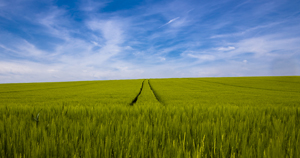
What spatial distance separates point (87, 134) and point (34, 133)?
1.77 feet

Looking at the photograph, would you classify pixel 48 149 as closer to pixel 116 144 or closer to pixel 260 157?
pixel 116 144

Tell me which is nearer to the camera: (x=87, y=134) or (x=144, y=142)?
(x=144, y=142)

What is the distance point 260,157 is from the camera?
982 mm

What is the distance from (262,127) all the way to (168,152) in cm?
172

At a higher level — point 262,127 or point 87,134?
point 87,134

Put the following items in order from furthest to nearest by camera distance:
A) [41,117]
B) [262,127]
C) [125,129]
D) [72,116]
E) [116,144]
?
[72,116] → [41,117] → [262,127] → [125,129] → [116,144]

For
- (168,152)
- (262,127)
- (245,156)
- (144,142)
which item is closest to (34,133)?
(144,142)

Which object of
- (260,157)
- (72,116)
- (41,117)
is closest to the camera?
(260,157)

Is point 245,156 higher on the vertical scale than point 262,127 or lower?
higher

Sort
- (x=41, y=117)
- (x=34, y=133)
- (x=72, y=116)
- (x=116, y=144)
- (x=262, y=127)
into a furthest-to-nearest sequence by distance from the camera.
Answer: (x=72, y=116) < (x=41, y=117) < (x=262, y=127) < (x=34, y=133) < (x=116, y=144)

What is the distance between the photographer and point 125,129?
1.58m

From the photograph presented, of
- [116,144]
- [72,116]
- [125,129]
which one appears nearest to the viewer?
[116,144]

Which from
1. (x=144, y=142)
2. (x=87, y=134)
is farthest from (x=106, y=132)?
(x=144, y=142)

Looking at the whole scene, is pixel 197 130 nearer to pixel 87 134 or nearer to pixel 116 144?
Answer: pixel 116 144
